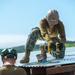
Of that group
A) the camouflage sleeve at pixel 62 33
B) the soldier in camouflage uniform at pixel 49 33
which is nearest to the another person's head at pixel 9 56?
the soldier in camouflage uniform at pixel 49 33

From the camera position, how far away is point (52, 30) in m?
3.83

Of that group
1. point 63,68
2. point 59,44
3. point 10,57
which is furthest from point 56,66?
point 59,44

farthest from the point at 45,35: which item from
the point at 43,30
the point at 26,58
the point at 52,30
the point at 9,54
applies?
the point at 9,54

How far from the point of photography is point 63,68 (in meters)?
2.86

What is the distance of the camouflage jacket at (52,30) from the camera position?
12.2 feet

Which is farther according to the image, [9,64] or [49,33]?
[49,33]

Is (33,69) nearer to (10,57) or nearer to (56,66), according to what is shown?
(56,66)

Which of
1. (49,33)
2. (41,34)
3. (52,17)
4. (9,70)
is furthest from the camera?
(49,33)

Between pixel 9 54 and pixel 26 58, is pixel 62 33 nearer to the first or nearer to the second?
pixel 26 58

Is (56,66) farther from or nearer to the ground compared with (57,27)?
nearer to the ground

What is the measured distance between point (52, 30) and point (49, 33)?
6 cm

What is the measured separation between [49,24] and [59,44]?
0.26 m

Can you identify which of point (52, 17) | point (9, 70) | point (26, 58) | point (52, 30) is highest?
point (52, 17)

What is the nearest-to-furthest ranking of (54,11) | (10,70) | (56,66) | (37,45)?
(10,70)
(56,66)
(54,11)
(37,45)
